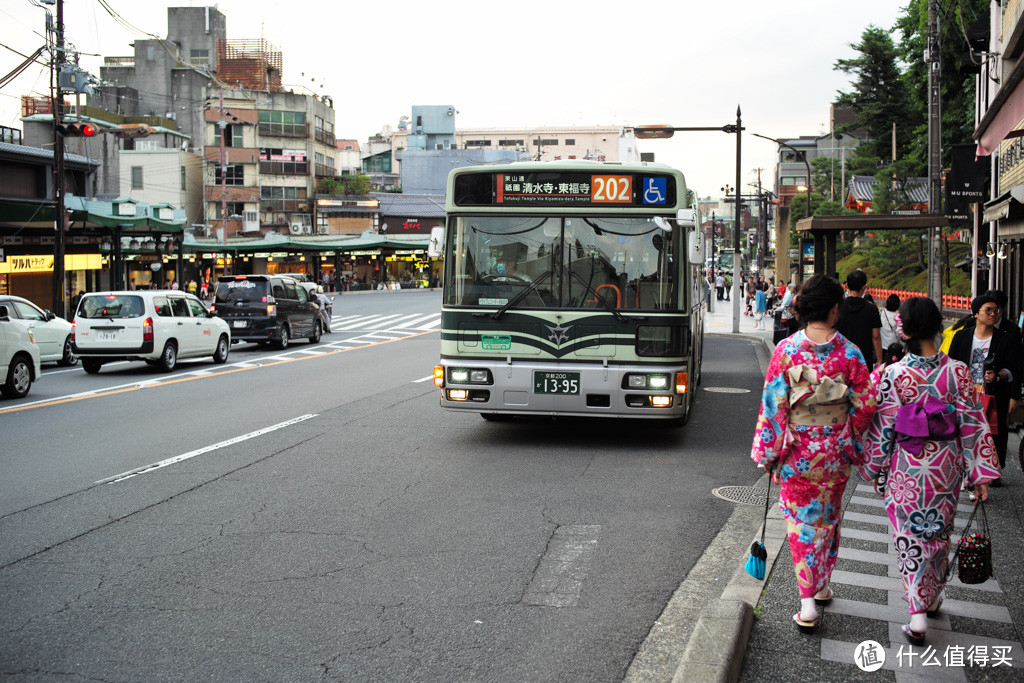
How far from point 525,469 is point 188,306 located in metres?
14.7

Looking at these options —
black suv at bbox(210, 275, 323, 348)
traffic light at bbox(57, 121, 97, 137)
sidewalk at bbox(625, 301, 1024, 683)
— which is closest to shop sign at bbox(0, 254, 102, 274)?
traffic light at bbox(57, 121, 97, 137)

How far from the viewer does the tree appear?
46.7 m

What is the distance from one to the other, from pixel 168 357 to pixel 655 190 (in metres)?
13.9

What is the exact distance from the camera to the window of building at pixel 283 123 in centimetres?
7844

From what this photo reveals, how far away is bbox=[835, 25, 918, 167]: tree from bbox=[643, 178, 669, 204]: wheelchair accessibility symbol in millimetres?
41066

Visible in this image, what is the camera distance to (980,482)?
184 inches

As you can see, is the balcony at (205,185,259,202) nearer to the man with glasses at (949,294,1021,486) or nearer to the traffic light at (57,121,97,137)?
the traffic light at (57,121,97,137)

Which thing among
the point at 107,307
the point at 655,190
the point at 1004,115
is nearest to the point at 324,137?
the point at 107,307

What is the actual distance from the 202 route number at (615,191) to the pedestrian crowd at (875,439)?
17.5ft

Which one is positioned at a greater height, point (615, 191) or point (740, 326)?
point (615, 191)

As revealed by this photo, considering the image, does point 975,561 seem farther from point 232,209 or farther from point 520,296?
point 232,209

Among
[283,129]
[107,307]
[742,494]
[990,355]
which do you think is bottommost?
[742,494]

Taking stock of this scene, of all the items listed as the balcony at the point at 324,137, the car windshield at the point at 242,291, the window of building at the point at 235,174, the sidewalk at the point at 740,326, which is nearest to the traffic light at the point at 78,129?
the car windshield at the point at 242,291

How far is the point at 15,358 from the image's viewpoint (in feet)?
50.2
